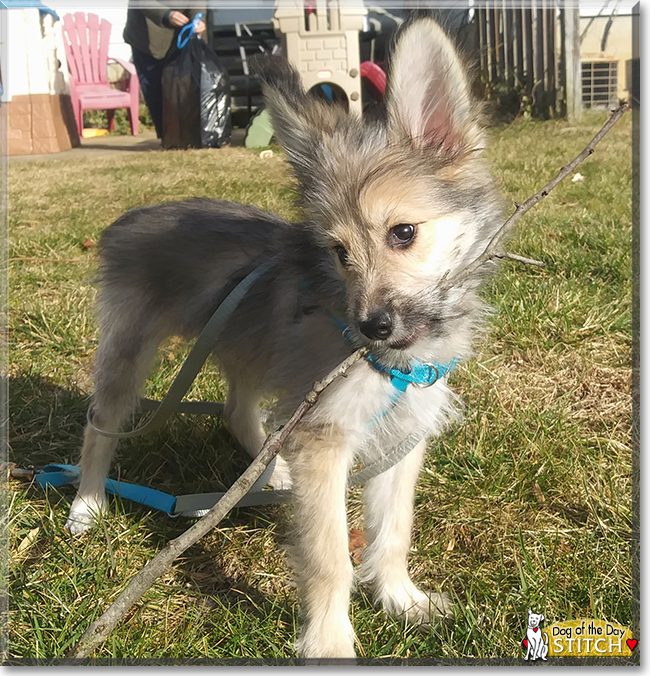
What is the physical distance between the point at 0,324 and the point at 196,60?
858cm

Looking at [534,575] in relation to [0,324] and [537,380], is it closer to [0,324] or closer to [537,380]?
[537,380]

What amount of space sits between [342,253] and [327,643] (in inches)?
48.8

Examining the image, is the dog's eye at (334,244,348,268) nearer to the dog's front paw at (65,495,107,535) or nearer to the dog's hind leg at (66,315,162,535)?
the dog's hind leg at (66,315,162,535)

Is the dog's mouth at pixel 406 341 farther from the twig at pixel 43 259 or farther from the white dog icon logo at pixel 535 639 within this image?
the twig at pixel 43 259

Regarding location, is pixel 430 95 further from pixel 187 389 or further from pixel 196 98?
pixel 196 98

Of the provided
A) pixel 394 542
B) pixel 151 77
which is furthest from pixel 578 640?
pixel 151 77

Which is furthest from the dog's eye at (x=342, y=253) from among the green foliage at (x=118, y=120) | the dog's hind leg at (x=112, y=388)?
the green foliage at (x=118, y=120)

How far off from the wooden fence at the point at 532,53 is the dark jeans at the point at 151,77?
569cm

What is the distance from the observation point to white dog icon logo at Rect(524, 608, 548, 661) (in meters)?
2.10

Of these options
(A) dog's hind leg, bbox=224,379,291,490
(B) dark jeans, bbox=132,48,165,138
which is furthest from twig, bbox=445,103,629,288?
(B) dark jeans, bbox=132,48,165,138

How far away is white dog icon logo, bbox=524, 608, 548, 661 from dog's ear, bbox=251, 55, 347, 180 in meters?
1.65

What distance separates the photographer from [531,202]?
6.19ft

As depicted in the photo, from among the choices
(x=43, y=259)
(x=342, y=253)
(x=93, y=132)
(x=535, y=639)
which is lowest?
(x=535, y=639)

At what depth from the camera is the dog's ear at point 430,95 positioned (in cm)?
212
